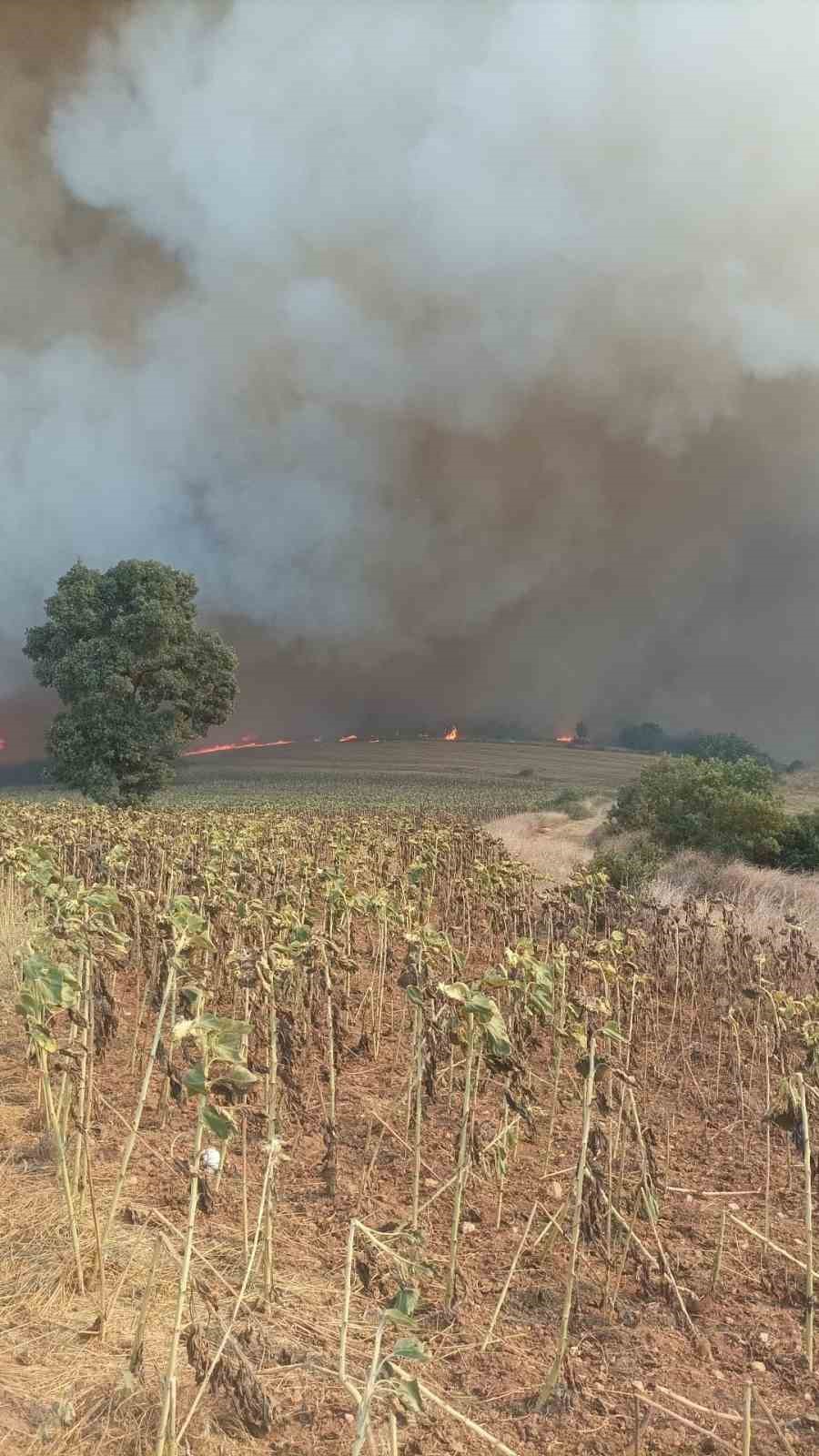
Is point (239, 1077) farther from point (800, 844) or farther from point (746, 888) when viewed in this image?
point (800, 844)

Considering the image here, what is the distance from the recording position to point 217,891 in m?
8.38

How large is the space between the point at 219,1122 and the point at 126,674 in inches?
1277

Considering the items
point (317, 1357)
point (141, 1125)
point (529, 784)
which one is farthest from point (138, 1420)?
point (529, 784)

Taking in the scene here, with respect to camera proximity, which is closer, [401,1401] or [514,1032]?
[401,1401]

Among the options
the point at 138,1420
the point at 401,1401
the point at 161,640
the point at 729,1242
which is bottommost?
the point at 729,1242

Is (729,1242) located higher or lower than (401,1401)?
lower

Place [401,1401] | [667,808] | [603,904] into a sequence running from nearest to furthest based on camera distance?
[401,1401]
[603,904]
[667,808]

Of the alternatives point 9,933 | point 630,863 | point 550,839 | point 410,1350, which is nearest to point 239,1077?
point 410,1350

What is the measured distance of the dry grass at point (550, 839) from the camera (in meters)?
22.0

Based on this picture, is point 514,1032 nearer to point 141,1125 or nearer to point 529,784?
point 141,1125

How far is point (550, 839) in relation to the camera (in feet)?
95.0

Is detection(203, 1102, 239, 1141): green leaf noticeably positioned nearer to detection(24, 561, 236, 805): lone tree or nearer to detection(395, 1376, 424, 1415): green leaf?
detection(395, 1376, 424, 1415): green leaf

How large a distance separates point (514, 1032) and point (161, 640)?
96.8 feet

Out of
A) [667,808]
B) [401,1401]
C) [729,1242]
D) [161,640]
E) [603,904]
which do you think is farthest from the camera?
[161,640]
